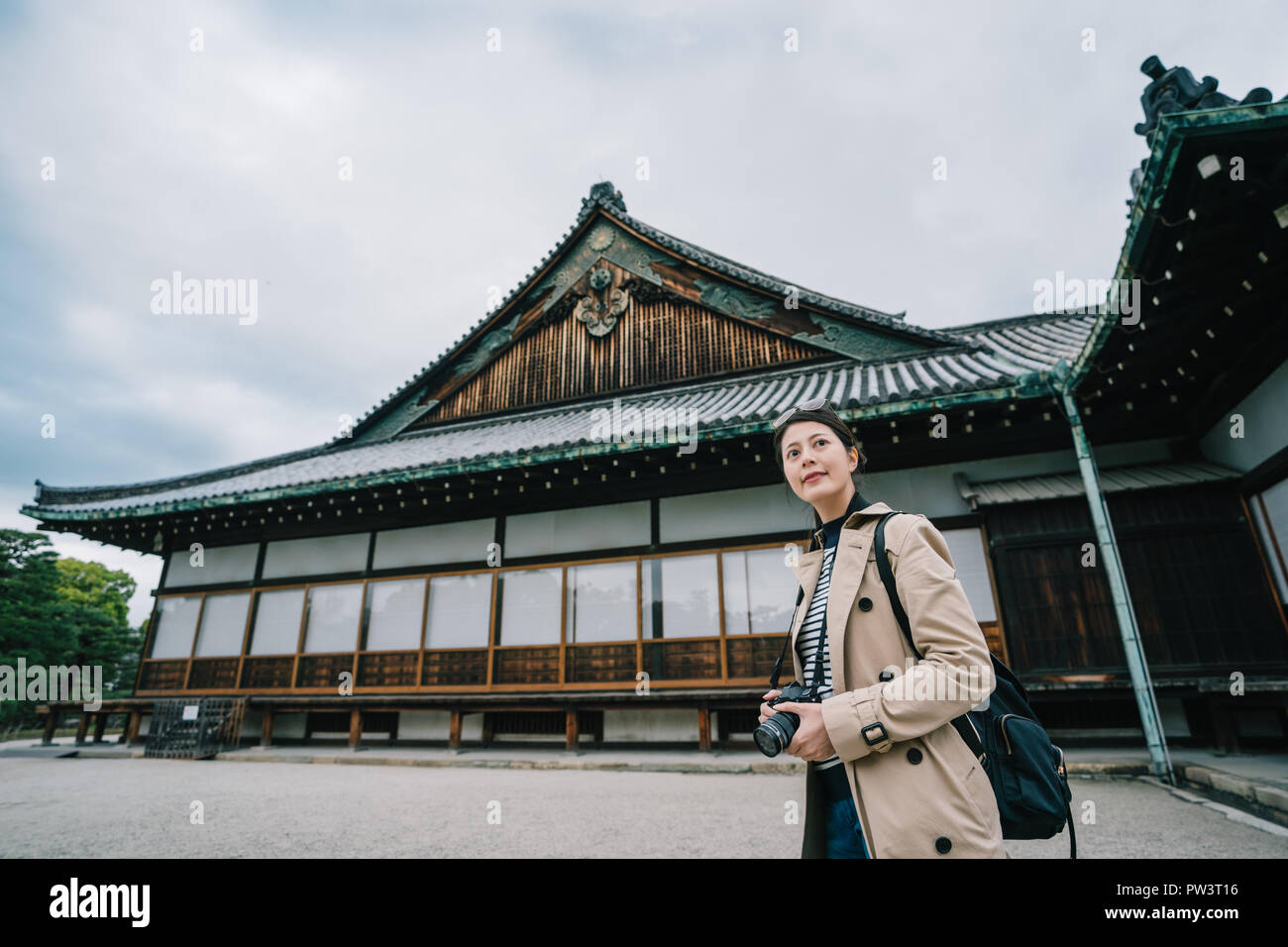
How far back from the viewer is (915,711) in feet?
4.30

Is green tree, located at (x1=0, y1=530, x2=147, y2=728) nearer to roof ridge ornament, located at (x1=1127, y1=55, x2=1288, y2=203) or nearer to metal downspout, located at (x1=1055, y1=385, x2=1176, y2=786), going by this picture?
metal downspout, located at (x1=1055, y1=385, x2=1176, y2=786)

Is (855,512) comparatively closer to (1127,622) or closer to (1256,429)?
(1127,622)

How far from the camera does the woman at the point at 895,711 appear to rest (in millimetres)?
1314

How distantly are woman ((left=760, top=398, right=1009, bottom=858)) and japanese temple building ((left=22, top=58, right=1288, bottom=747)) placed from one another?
153 inches

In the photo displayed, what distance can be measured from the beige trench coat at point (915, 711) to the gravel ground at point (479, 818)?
9.01ft

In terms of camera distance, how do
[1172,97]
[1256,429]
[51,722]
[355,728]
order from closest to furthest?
1. [1172,97]
2. [1256,429]
3. [355,728]
4. [51,722]

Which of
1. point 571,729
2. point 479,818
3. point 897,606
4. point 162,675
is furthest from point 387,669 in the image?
point 897,606

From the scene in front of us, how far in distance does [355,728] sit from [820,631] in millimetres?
9456

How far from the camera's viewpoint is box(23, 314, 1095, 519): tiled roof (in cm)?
798

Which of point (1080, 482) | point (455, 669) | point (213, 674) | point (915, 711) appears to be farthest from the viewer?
point (213, 674)

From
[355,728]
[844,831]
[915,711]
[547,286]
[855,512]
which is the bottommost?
[355,728]

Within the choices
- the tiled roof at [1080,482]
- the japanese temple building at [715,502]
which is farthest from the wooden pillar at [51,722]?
the tiled roof at [1080,482]
